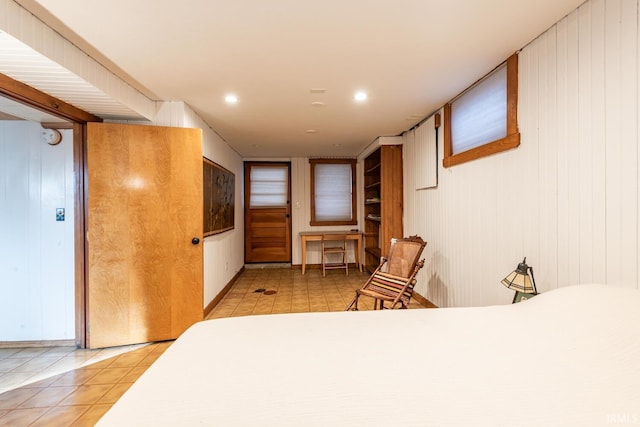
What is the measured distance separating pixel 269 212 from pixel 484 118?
179 inches

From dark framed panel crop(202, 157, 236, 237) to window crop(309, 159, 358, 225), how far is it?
6.07 feet

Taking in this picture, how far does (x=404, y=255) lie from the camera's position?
10.7ft

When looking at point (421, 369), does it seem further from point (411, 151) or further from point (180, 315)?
point (411, 151)

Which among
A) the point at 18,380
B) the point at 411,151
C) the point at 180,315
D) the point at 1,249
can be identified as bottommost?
the point at 18,380

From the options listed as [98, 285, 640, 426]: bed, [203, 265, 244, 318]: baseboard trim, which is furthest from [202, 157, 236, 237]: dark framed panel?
[98, 285, 640, 426]: bed

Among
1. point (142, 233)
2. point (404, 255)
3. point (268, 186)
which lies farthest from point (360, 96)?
point (268, 186)

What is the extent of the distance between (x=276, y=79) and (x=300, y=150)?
3091 millimetres

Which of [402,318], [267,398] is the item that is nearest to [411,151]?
[402,318]

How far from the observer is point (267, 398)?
2.79ft

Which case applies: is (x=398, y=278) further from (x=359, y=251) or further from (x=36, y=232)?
(x=36, y=232)

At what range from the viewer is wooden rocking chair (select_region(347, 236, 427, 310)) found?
9.30 ft

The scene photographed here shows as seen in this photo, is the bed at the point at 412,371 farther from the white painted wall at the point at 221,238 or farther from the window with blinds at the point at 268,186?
the window with blinds at the point at 268,186

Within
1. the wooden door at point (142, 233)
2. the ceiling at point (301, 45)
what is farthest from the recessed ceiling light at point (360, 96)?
the wooden door at point (142, 233)

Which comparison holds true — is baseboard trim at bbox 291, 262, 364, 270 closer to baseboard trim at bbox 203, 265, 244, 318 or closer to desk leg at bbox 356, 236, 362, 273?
desk leg at bbox 356, 236, 362, 273
